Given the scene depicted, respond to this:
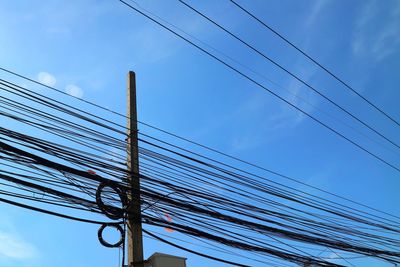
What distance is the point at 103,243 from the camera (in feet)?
24.9

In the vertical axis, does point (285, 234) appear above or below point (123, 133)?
below

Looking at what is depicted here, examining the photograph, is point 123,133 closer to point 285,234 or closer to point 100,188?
point 100,188

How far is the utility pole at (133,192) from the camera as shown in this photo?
7.45 m

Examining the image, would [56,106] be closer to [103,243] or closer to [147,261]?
[103,243]

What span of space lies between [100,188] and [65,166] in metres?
0.77

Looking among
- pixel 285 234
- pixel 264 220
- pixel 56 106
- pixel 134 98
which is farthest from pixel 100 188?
pixel 285 234

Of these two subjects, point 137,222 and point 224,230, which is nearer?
point 137,222

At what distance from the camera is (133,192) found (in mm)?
7820

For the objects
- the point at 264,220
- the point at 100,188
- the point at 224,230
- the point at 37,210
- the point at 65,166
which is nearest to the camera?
the point at 37,210

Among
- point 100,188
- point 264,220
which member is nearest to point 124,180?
point 100,188

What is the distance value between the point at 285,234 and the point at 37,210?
17.6ft

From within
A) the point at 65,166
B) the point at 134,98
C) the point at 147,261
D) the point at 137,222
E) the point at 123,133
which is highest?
the point at 134,98

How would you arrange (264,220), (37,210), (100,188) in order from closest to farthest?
(37,210) < (100,188) < (264,220)

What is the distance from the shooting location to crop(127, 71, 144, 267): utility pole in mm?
7449
